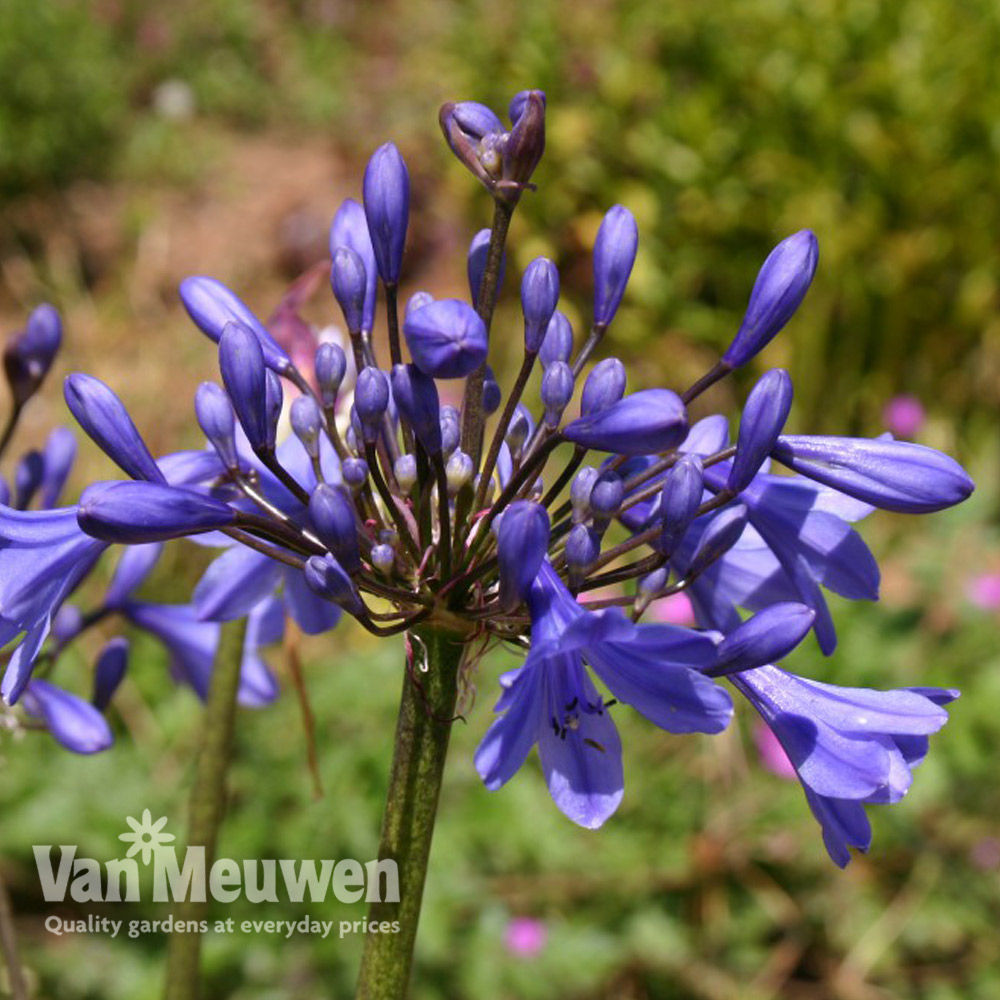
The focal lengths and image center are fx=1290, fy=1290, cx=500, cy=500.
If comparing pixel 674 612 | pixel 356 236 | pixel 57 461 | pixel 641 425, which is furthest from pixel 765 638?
pixel 674 612

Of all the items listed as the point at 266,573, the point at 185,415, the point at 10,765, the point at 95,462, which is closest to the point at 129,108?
the point at 185,415

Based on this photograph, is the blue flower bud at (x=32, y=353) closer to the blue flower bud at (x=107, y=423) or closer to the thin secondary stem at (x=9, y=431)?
the thin secondary stem at (x=9, y=431)

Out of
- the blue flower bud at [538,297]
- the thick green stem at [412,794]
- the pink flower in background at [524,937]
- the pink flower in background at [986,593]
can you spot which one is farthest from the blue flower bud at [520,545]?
the pink flower in background at [986,593]

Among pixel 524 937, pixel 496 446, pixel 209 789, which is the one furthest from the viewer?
pixel 524 937

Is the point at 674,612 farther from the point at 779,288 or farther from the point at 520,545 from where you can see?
the point at 520,545

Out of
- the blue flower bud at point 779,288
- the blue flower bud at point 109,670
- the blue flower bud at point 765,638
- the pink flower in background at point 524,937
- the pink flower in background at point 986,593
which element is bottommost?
the pink flower in background at point 524,937

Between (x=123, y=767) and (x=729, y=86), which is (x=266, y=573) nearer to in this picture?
(x=123, y=767)
